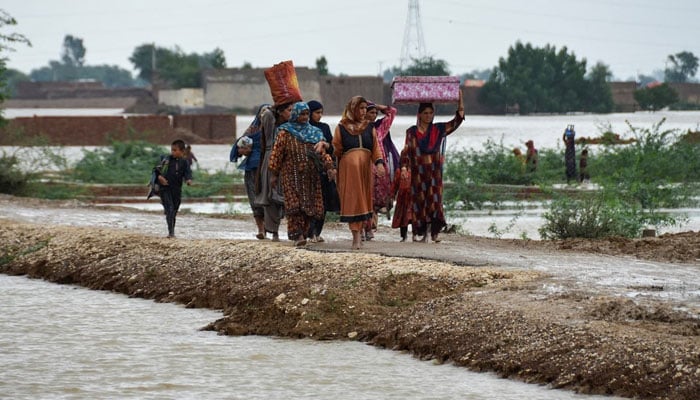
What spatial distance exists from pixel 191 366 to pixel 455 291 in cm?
207

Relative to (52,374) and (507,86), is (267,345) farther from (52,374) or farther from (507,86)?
(507,86)

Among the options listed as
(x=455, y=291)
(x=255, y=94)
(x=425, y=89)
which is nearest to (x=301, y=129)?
(x=425, y=89)

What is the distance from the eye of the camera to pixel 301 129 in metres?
11.7

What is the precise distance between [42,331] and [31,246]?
389 cm

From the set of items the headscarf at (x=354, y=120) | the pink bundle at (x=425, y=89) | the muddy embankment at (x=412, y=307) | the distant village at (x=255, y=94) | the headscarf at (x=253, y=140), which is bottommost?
the muddy embankment at (x=412, y=307)

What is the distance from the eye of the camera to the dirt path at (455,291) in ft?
25.6

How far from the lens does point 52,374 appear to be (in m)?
8.42

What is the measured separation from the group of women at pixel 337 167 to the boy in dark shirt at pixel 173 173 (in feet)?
2.39

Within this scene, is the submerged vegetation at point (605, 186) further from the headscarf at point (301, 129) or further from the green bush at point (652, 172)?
the headscarf at point (301, 129)

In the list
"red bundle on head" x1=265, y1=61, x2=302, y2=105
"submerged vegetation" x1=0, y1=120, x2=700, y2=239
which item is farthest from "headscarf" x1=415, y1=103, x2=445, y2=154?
"submerged vegetation" x1=0, y1=120, x2=700, y2=239

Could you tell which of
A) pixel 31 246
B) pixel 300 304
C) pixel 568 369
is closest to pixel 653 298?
pixel 568 369

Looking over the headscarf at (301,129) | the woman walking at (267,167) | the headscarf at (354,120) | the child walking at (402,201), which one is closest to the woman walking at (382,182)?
the child walking at (402,201)

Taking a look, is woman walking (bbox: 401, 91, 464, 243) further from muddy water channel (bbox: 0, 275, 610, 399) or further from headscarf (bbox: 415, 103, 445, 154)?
muddy water channel (bbox: 0, 275, 610, 399)

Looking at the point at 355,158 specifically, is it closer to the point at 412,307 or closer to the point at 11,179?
the point at 412,307
